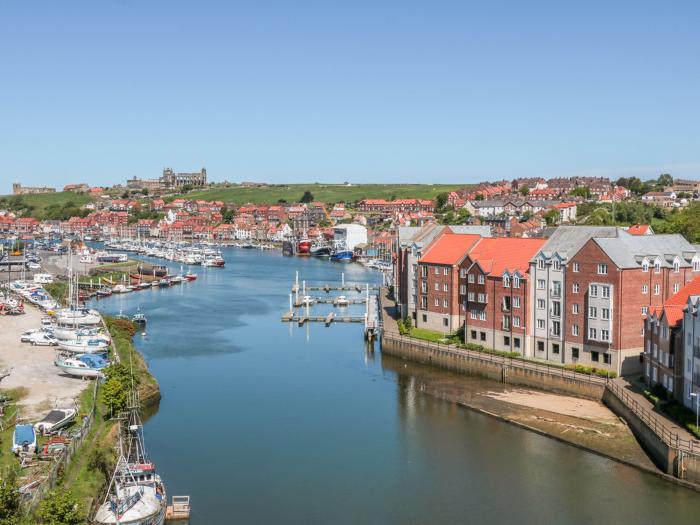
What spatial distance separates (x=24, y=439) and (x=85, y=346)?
58.3 feet

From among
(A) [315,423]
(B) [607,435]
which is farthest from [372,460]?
(B) [607,435]

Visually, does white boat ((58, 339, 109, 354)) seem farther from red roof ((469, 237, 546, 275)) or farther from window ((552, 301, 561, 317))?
window ((552, 301, 561, 317))

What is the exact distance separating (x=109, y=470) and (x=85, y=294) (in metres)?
55.5

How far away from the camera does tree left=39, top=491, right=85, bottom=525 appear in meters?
17.2

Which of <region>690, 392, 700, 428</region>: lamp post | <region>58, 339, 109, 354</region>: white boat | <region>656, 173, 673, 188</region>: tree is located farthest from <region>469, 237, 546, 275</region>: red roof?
<region>656, 173, 673, 188</region>: tree

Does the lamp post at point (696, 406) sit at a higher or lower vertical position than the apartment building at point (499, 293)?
lower

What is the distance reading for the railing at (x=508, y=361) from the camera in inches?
1412

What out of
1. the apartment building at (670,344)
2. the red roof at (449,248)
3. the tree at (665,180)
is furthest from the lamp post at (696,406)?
the tree at (665,180)

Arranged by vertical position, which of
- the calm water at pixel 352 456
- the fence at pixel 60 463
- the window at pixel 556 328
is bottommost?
the calm water at pixel 352 456

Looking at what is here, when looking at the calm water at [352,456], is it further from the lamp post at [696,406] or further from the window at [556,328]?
the window at [556,328]

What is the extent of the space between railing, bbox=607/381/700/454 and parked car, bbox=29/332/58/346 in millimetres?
30616

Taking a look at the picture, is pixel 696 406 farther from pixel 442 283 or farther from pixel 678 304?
pixel 442 283

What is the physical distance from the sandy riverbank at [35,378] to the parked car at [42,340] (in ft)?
1.36

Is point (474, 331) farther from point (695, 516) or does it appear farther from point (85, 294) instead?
point (85, 294)
